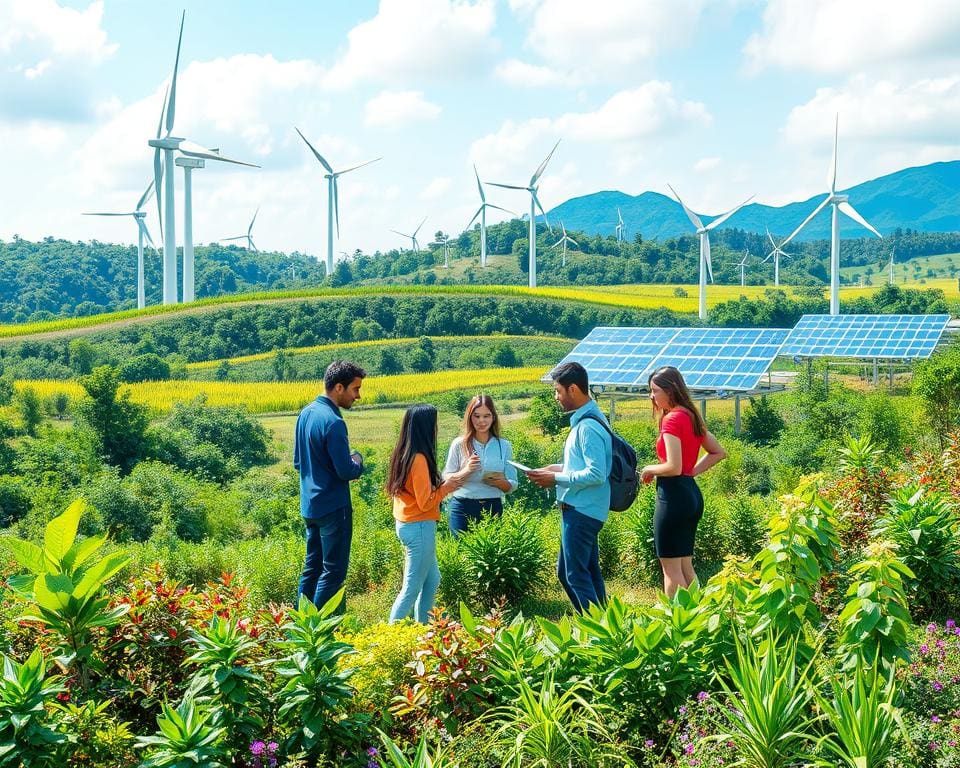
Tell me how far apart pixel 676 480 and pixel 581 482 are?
2.58 ft

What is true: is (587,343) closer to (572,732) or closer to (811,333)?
(811,333)

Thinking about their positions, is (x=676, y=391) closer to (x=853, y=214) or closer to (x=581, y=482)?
(x=581, y=482)

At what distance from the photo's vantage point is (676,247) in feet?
336

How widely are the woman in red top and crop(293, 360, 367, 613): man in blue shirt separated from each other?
6.53ft

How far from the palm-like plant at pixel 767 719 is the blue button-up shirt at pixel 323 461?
2.87m

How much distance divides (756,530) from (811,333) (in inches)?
1140

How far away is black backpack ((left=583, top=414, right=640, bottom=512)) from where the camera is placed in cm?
576

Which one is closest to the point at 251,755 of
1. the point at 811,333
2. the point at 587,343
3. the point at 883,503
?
the point at 883,503

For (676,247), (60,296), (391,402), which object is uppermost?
(676,247)

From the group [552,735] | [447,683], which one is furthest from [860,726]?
[447,683]

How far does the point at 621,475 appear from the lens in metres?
5.77

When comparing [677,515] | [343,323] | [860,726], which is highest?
[343,323]

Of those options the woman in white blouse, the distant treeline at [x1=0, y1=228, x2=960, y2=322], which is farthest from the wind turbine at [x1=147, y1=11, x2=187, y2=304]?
the woman in white blouse

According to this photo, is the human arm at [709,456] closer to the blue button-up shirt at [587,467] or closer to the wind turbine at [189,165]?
the blue button-up shirt at [587,467]
